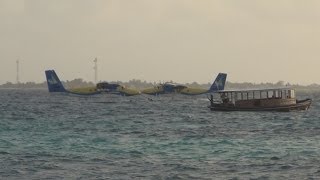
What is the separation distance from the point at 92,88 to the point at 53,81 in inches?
536

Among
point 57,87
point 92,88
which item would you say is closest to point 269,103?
point 92,88

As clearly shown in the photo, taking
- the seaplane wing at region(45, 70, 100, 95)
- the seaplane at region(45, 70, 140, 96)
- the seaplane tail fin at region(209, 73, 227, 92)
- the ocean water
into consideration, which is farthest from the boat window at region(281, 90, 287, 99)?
the seaplane wing at region(45, 70, 100, 95)

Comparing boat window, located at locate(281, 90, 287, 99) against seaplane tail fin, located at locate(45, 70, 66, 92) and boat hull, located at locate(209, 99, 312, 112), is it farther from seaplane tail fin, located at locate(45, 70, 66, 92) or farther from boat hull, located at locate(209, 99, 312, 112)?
seaplane tail fin, located at locate(45, 70, 66, 92)

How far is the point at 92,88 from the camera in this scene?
567 feet

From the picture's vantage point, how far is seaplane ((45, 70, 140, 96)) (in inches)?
6719

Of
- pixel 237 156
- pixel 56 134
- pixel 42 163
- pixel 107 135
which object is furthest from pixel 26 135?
pixel 237 156

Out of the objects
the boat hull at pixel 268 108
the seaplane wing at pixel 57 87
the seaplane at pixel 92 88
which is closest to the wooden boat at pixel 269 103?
the boat hull at pixel 268 108

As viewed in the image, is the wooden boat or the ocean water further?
the wooden boat

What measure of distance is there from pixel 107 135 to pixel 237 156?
15.2 m

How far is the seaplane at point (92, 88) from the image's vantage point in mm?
170675

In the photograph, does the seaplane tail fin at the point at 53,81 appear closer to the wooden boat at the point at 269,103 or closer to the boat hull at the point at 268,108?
the boat hull at the point at 268,108

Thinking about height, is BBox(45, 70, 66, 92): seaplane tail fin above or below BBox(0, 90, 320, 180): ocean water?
above

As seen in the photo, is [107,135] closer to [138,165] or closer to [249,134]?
[249,134]

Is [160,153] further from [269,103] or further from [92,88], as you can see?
[92,88]
